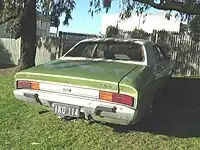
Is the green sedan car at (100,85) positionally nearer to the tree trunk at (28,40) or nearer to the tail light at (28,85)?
the tail light at (28,85)

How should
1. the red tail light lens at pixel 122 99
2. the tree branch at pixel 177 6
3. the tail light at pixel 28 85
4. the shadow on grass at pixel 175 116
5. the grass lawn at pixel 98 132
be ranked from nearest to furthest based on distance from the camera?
the red tail light lens at pixel 122 99 → the grass lawn at pixel 98 132 → the tail light at pixel 28 85 → the shadow on grass at pixel 175 116 → the tree branch at pixel 177 6

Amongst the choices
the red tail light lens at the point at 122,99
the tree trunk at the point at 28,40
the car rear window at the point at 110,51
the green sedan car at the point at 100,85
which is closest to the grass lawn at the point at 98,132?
the green sedan car at the point at 100,85

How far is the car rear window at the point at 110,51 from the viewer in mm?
6500

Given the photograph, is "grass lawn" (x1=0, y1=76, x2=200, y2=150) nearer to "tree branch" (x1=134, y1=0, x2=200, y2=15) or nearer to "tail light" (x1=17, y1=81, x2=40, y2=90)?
"tail light" (x1=17, y1=81, x2=40, y2=90)

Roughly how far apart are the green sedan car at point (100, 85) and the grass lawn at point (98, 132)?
0.40 m

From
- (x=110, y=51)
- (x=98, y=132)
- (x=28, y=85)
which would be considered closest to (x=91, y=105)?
(x=98, y=132)

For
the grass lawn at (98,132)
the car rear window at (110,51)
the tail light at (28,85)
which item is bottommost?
the grass lawn at (98,132)

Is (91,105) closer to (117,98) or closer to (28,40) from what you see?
(117,98)

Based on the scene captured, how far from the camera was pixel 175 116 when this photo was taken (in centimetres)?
679

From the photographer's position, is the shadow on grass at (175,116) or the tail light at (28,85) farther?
the shadow on grass at (175,116)

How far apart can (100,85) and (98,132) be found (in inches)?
43.7

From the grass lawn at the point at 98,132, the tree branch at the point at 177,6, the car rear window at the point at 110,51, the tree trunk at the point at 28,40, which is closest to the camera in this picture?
the grass lawn at the point at 98,132

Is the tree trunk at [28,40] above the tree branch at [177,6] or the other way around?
the other way around

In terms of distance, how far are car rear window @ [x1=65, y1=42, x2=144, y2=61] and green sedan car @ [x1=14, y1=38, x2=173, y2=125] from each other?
2 cm
